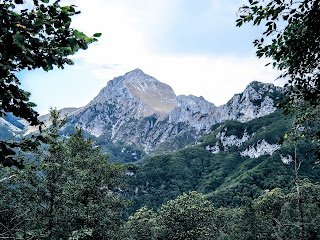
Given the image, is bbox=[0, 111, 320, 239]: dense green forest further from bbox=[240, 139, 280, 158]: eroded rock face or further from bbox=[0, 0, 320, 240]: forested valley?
bbox=[240, 139, 280, 158]: eroded rock face

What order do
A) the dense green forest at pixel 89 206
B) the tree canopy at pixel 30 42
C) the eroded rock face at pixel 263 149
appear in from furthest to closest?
the eroded rock face at pixel 263 149, the dense green forest at pixel 89 206, the tree canopy at pixel 30 42

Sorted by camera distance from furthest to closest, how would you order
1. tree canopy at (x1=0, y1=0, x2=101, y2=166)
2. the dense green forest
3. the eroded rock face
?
the eroded rock face < the dense green forest < tree canopy at (x1=0, y1=0, x2=101, y2=166)

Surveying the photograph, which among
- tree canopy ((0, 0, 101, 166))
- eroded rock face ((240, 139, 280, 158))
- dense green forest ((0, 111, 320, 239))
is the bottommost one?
dense green forest ((0, 111, 320, 239))

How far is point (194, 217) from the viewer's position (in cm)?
2856

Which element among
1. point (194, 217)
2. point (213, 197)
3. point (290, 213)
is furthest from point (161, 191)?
point (194, 217)

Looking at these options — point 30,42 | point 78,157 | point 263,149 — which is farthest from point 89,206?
point 263,149

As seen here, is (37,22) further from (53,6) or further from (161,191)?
(161,191)

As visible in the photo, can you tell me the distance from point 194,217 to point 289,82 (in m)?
26.6

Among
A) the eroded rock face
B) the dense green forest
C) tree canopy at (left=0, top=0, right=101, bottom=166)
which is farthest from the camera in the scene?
the eroded rock face

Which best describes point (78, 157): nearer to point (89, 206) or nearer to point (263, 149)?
point (89, 206)

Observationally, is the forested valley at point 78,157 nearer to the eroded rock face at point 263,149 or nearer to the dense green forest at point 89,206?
the dense green forest at point 89,206

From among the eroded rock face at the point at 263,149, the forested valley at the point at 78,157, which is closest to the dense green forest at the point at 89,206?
the forested valley at the point at 78,157

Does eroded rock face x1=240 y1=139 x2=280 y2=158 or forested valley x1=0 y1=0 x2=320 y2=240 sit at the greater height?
eroded rock face x1=240 y1=139 x2=280 y2=158

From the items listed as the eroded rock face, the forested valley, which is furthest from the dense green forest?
the eroded rock face
